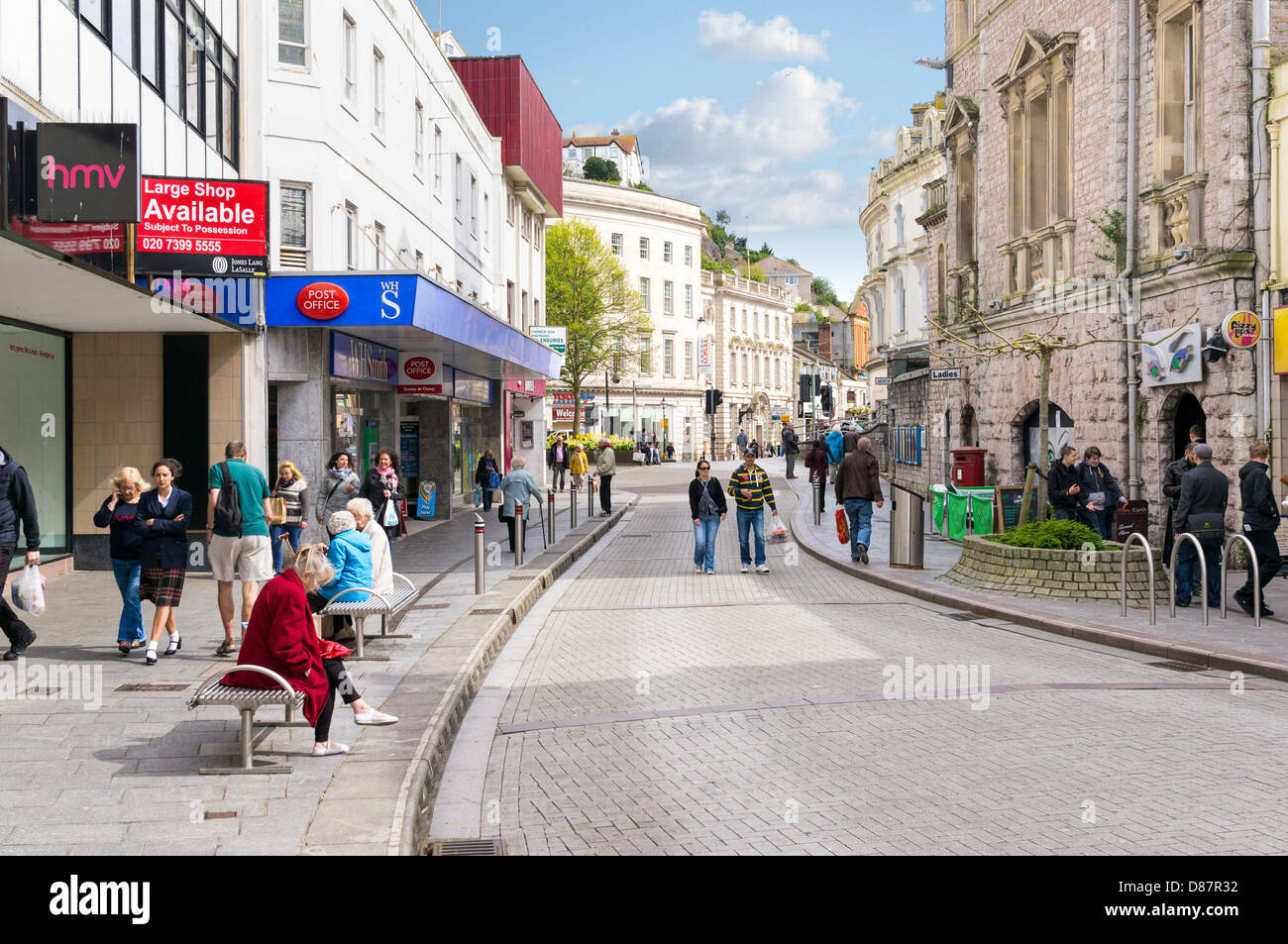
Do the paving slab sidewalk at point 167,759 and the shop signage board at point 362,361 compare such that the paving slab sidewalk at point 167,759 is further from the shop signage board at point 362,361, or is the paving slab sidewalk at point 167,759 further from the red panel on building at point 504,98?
the red panel on building at point 504,98

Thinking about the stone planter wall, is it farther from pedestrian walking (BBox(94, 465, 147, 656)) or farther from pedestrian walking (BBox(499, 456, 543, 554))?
pedestrian walking (BBox(94, 465, 147, 656))

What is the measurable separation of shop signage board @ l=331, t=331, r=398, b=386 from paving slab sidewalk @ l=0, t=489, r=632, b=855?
7497mm

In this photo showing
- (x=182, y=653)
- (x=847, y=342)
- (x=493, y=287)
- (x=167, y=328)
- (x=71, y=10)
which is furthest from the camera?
(x=847, y=342)

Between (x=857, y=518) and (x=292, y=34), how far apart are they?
36.4ft

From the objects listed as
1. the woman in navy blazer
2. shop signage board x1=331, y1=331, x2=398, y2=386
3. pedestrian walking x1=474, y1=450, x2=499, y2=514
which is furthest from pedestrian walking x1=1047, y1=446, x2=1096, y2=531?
pedestrian walking x1=474, y1=450, x2=499, y2=514

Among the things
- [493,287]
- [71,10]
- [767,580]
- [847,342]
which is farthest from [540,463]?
[847,342]

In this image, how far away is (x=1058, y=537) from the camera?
1355cm

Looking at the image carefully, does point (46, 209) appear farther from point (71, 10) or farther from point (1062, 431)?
point (1062, 431)

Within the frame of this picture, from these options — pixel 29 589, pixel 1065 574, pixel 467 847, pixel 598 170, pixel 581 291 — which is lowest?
pixel 467 847

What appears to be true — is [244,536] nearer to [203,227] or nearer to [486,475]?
[203,227]

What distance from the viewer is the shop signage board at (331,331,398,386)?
59.6 ft

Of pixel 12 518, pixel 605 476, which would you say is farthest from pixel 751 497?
pixel 605 476

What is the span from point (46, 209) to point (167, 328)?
220 inches

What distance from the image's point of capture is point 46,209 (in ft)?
34.2
